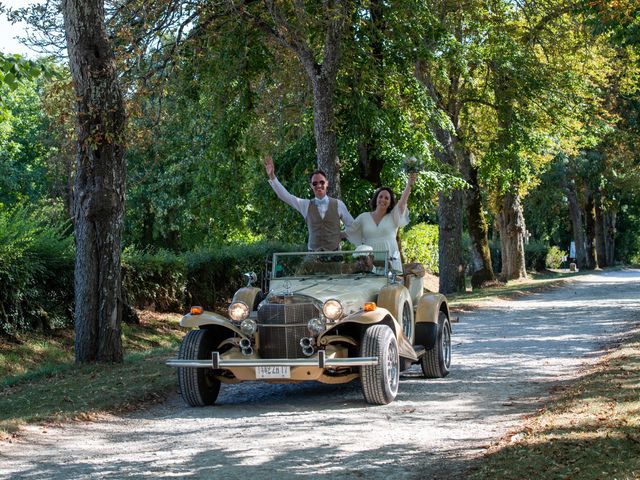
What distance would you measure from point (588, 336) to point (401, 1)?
8915 mm

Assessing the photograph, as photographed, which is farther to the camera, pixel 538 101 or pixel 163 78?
pixel 538 101

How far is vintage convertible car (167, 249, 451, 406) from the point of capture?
10.1 m

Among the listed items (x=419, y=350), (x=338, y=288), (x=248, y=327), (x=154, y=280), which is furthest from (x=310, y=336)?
(x=154, y=280)

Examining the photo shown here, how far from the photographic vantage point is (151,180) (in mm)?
41031

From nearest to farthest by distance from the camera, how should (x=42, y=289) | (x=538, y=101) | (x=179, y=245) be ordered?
(x=42, y=289), (x=538, y=101), (x=179, y=245)

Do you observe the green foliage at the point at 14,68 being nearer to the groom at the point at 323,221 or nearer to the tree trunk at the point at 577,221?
the groom at the point at 323,221

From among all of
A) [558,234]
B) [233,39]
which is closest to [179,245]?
[233,39]

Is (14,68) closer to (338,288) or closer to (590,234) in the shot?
(338,288)

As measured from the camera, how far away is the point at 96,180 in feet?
45.4

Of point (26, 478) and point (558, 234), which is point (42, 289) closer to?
point (26, 478)

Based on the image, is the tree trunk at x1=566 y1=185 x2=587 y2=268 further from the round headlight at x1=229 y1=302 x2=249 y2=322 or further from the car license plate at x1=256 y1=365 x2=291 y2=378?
the car license plate at x1=256 y1=365 x2=291 y2=378

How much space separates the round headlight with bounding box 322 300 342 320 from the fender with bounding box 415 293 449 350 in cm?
197

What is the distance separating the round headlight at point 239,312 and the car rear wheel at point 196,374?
0.37 metres

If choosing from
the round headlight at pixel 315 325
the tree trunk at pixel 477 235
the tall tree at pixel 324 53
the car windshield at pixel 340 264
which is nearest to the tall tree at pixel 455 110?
the tree trunk at pixel 477 235
